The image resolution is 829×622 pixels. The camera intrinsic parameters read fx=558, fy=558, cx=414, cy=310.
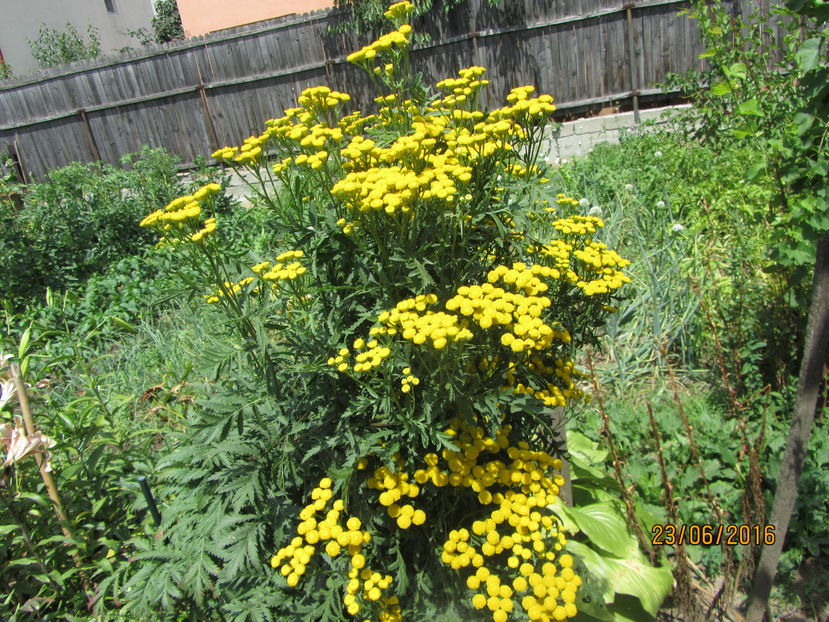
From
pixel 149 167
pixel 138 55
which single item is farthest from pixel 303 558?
pixel 138 55

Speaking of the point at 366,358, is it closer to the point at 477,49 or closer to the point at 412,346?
the point at 412,346

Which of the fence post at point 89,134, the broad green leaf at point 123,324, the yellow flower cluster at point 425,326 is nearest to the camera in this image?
the yellow flower cluster at point 425,326

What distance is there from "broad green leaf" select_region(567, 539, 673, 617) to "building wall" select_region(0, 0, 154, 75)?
23.4 m

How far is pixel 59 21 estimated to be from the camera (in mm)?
20297

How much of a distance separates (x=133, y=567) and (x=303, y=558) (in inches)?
45.7

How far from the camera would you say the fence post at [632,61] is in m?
7.72

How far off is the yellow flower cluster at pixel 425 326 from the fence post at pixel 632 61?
7.43m

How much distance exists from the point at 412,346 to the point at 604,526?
1364mm

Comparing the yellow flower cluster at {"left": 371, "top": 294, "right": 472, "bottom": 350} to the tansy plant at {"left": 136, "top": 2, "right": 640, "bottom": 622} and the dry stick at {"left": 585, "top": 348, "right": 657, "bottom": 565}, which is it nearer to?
the tansy plant at {"left": 136, "top": 2, "right": 640, "bottom": 622}

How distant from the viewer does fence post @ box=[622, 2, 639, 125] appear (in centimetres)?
772

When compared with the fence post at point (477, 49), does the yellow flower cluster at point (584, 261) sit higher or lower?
lower

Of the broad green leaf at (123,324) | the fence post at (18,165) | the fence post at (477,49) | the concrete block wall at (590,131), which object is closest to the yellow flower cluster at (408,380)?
the broad green leaf at (123,324)

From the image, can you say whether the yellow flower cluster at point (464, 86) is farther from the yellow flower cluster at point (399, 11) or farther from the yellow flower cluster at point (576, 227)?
the yellow flower cluster at point (576, 227)

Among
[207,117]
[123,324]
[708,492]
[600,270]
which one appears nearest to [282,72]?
[207,117]
